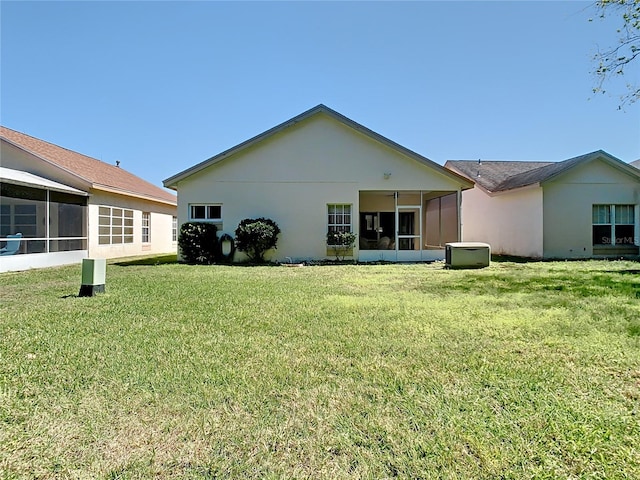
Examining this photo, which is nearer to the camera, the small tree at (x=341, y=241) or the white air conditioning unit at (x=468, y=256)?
the white air conditioning unit at (x=468, y=256)

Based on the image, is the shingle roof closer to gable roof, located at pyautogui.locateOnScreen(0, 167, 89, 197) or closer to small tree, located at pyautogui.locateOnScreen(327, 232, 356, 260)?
small tree, located at pyautogui.locateOnScreen(327, 232, 356, 260)

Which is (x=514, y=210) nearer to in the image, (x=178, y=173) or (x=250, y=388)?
(x=178, y=173)

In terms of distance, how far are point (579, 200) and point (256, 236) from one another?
14.9m

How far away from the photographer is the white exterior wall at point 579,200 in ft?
56.4

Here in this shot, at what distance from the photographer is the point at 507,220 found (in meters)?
20.2

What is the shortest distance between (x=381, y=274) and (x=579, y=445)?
30.7ft

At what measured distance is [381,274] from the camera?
39.0 ft

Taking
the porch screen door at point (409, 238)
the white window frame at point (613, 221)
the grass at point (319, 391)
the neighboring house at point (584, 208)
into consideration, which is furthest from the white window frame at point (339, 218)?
the white window frame at point (613, 221)

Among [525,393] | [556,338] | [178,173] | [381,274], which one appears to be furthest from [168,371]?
[178,173]

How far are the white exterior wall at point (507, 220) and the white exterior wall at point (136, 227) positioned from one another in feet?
65.7

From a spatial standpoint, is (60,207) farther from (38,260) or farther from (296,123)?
(296,123)

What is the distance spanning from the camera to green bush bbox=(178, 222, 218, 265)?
15.4 metres

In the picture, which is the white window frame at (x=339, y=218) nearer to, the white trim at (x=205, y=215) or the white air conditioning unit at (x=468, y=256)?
the white air conditioning unit at (x=468, y=256)

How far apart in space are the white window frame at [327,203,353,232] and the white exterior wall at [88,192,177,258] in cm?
1084
